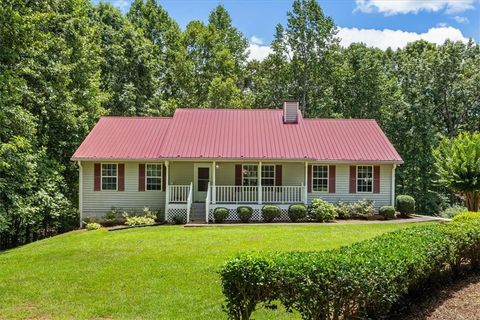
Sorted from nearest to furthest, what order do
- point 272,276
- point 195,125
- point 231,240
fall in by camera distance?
point 272,276
point 231,240
point 195,125

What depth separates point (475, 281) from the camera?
880 centimetres

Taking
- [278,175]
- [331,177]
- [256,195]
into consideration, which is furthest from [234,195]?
[331,177]

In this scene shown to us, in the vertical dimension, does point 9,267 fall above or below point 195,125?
below

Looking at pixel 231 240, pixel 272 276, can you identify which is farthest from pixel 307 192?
pixel 272 276

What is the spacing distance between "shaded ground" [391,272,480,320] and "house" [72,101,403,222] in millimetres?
12592

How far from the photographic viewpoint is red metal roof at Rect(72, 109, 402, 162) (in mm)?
21391

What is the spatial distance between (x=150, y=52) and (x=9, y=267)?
80.3ft

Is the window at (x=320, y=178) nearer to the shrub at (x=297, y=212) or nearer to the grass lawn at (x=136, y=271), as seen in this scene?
the shrub at (x=297, y=212)

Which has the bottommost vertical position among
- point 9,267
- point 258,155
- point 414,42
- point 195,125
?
point 9,267

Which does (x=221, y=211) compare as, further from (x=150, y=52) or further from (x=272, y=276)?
(x=150, y=52)

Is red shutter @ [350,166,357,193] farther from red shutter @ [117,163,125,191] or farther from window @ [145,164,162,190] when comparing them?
red shutter @ [117,163,125,191]

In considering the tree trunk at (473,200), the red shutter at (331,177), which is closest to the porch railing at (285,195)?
the red shutter at (331,177)

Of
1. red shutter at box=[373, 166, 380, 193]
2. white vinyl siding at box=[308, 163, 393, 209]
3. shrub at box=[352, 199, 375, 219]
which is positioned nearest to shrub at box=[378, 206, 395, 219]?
shrub at box=[352, 199, 375, 219]

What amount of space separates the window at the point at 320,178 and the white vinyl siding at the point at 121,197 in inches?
292
